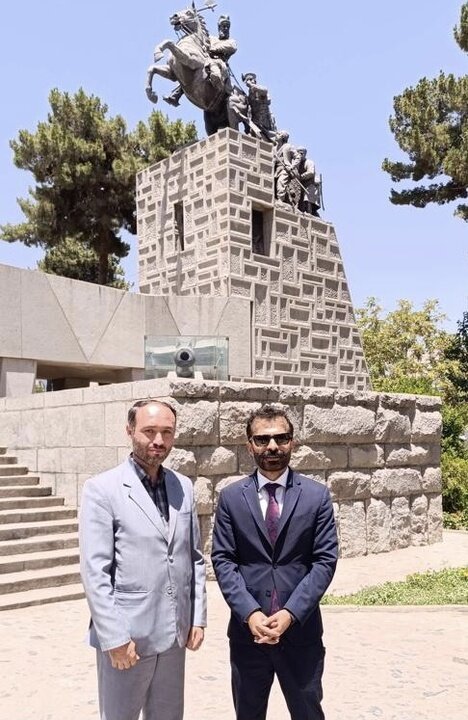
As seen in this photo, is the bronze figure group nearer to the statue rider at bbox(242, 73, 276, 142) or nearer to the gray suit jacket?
the statue rider at bbox(242, 73, 276, 142)

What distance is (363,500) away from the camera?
33.0 feet

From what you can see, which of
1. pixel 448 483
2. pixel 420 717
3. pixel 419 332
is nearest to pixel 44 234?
pixel 419 332

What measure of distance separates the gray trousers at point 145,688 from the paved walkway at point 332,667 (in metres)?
1.30

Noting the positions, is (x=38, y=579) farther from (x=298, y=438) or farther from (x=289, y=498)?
(x=289, y=498)

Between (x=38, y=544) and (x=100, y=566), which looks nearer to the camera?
(x=100, y=566)

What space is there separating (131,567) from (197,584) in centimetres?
36

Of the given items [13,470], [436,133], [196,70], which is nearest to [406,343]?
[436,133]

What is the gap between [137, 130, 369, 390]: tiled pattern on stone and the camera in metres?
15.3

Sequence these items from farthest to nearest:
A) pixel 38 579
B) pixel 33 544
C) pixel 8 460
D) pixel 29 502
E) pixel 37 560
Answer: pixel 8 460
pixel 29 502
pixel 33 544
pixel 37 560
pixel 38 579

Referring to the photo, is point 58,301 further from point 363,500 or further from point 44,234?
point 44,234

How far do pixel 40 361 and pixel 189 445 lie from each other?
5.94 metres

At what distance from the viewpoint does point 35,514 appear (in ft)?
28.5

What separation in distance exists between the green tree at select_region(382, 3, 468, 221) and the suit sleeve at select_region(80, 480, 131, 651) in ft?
65.8

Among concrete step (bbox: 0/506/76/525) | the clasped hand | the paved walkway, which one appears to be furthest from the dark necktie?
concrete step (bbox: 0/506/76/525)
